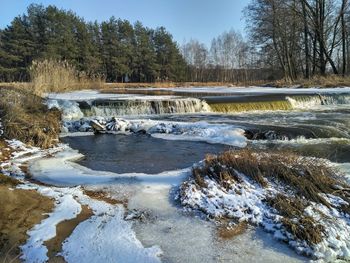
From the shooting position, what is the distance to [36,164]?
654 centimetres

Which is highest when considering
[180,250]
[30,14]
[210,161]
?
[30,14]

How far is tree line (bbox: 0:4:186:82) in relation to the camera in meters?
38.5

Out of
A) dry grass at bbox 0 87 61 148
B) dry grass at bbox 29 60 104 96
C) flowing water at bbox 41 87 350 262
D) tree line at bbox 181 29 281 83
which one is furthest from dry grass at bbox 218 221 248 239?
tree line at bbox 181 29 281 83

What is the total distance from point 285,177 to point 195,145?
13.2 ft

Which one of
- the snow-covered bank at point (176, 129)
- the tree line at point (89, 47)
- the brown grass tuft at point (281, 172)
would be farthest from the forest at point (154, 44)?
the brown grass tuft at point (281, 172)

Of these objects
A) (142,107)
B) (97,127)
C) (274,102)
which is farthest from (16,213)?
(274,102)

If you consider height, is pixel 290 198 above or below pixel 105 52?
below

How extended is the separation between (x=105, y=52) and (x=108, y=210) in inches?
1694

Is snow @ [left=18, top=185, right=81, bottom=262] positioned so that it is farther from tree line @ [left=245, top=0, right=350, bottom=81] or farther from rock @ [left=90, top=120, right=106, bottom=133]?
tree line @ [left=245, top=0, right=350, bottom=81]

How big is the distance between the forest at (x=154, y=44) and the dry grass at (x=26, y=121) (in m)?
16.8

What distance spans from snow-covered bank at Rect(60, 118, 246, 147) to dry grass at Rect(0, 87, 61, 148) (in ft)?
4.54

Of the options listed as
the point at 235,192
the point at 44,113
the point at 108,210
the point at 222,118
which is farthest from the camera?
the point at 222,118

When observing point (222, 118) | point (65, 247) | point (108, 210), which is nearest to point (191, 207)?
point (108, 210)

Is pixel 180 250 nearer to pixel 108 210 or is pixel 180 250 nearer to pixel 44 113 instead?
pixel 108 210
